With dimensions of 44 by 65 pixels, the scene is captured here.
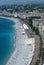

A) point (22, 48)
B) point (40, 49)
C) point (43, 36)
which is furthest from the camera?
point (43, 36)

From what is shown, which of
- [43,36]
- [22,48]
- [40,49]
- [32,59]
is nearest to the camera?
[32,59]

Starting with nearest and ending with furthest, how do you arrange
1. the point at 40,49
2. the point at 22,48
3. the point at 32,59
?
1. the point at 32,59
2. the point at 40,49
3. the point at 22,48

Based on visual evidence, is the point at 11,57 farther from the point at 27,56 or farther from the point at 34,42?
the point at 34,42

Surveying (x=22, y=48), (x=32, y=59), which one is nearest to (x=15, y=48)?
(x=22, y=48)

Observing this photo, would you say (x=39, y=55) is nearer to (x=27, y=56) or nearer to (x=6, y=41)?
(x=27, y=56)

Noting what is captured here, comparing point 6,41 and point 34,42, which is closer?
point 34,42

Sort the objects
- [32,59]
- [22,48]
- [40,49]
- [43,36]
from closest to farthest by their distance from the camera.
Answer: [32,59] → [40,49] → [22,48] → [43,36]

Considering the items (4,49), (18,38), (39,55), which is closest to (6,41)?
(18,38)

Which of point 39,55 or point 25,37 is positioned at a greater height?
point 39,55

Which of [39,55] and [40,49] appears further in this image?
[40,49]
